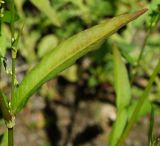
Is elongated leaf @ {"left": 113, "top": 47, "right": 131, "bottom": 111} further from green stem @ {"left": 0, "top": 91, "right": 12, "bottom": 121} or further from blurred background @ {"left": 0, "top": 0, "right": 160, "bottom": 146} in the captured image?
blurred background @ {"left": 0, "top": 0, "right": 160, "bottom": 146}

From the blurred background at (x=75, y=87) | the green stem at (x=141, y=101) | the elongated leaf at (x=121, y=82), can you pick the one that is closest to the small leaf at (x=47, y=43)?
the blurred background at (x=75, y=87)

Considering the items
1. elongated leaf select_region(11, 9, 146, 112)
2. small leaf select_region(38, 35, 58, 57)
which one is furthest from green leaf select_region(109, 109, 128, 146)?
small leaf select_region(38, 35, 58, 57)

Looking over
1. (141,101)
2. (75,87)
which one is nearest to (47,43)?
(75,87)

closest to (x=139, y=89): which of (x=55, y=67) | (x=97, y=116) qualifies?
(x=97, y=116)

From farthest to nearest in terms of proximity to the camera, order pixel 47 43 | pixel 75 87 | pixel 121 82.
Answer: pixel 75 87 → pixel 47 43 → pixel 121 82

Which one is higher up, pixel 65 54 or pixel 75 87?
pixel 65 54

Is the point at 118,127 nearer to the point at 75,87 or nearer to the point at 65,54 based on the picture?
the point at 65,54

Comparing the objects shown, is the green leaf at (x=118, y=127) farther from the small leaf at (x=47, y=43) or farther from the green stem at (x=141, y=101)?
the small leaf at (x=47, y=43)

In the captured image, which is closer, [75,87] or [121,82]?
[121,82]
